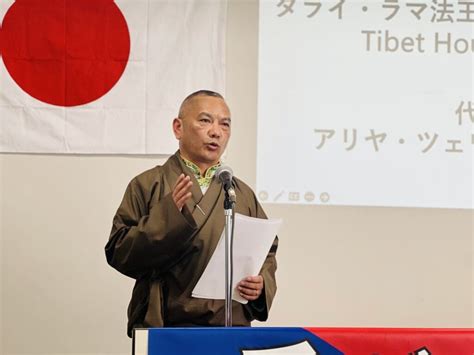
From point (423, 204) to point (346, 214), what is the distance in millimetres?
340

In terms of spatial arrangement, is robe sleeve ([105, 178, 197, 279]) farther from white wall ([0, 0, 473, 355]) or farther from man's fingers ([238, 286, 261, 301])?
white wall ([0, 0, 473, 355])

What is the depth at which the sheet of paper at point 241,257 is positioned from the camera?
1.97m

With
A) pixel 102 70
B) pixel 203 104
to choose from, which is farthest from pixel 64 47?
pixel 203 104

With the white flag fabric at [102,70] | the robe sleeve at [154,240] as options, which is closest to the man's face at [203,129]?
the robe sleeve at [154,240]

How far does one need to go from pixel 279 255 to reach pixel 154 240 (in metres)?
1.35

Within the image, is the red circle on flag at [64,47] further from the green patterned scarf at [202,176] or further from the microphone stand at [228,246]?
the microphone stand at [228,246]

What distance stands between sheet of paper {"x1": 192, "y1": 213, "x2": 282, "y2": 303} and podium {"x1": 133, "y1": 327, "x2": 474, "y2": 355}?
1.26 feet

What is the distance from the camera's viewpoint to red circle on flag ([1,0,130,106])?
3.14m

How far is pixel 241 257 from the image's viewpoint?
6.60 ft

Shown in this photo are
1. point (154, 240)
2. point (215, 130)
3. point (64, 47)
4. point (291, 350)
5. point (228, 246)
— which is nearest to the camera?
point (291, 350)

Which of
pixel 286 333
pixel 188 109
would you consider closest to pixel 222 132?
pixel 188 109

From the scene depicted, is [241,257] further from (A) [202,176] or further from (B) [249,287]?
(A) [202,176]

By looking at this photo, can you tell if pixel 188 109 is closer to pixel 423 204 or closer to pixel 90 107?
pixel 90 107

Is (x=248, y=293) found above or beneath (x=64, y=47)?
beneath
